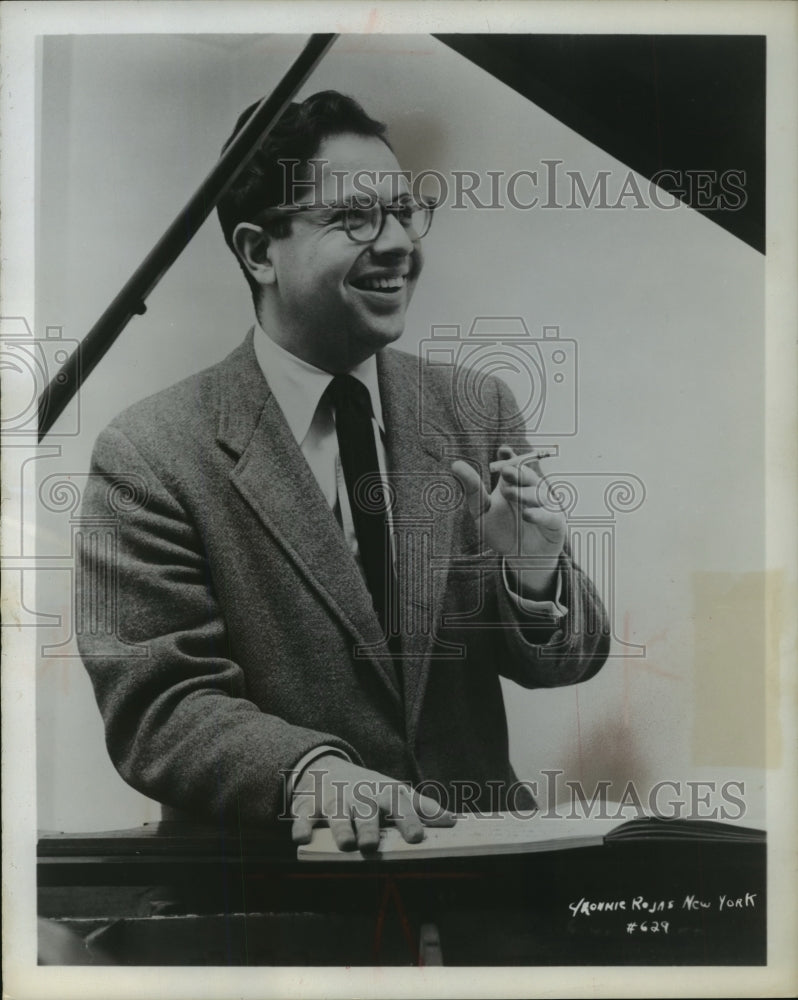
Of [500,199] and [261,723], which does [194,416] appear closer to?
[261,723]

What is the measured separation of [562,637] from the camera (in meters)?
2.13

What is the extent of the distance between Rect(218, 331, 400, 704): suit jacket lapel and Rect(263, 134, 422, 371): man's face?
122mm

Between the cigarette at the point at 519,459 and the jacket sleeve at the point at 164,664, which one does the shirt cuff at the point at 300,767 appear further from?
the cigarette at the point at 519,459

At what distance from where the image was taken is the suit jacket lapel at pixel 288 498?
2092 mm

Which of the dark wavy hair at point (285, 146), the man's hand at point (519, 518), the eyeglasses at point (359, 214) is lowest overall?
the man's hand at point (519, 518)

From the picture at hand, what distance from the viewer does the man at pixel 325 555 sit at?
2.08 meters

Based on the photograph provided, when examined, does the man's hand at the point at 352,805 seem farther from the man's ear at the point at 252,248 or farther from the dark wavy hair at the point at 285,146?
the dark wavy hair at the point at 285,146

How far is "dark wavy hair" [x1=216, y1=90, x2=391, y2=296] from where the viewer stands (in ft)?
6.95

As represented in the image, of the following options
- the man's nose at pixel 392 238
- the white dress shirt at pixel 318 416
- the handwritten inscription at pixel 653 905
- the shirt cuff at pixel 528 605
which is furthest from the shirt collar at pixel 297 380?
the handwritten inscription at pixel 653 905

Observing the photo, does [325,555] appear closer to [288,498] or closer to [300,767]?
[288,498]

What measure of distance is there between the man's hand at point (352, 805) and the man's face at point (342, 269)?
3.03 ft

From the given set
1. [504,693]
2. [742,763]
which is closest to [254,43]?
[504,693]

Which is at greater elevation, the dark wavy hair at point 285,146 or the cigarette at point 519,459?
the dark wavy hair at point 285,146

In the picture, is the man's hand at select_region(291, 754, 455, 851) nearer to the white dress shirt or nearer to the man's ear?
the white dress shirt
